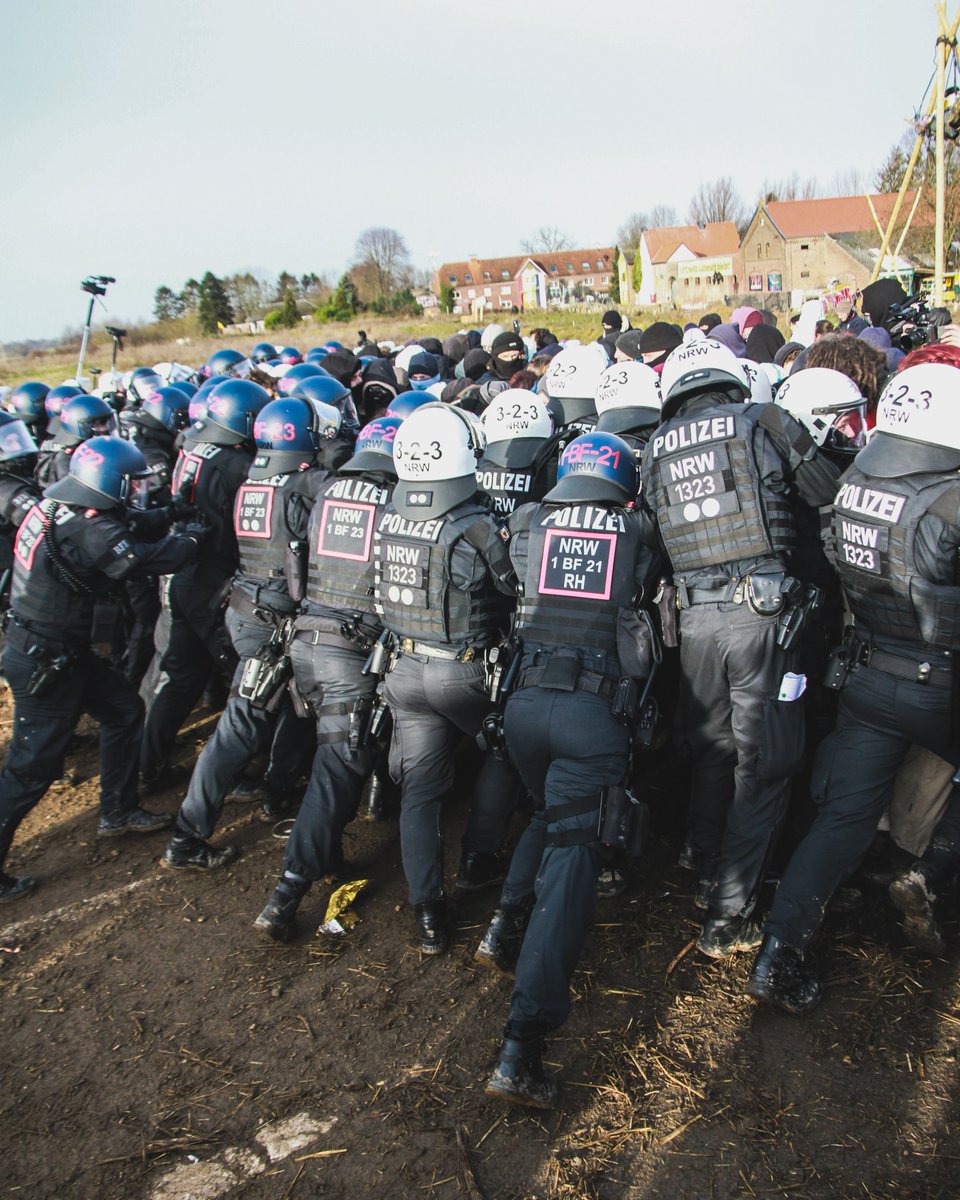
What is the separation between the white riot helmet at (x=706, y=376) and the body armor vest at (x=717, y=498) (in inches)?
7.1

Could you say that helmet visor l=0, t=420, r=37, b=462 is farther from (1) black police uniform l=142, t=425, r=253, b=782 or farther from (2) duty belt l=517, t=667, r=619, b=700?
(2) duty belt l=517, t=667, r=619, b=700

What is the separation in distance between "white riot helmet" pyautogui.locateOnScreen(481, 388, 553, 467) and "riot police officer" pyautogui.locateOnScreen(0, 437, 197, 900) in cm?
232

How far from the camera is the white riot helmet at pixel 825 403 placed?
478 cm

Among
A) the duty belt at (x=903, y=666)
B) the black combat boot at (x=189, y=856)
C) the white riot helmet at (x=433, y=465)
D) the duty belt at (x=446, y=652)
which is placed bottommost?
the black combat boot at (x=189, y=856)

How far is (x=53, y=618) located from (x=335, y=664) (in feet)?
6.23

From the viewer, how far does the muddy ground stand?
3.09 meters

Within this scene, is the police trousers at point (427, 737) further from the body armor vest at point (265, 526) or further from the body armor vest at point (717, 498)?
the body armor vest at point (265, 526)

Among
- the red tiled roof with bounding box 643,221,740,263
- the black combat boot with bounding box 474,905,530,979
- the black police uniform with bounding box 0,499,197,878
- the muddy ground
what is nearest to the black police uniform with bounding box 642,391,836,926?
the muddy ground

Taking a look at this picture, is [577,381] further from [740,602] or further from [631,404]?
[740,602]

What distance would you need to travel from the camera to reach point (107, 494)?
5.24m

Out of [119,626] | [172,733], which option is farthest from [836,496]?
[119,626]

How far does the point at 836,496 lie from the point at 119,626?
18.0ft

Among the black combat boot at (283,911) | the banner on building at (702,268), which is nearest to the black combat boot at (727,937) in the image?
the black combat boot at (283,911)

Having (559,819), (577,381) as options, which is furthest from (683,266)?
(559,819)
